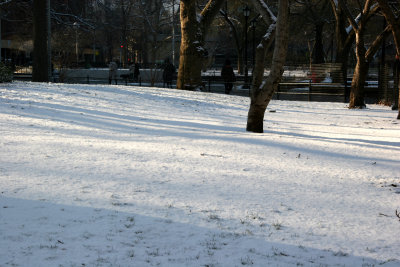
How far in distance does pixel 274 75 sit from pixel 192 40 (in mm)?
11763

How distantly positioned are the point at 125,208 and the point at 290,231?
1.67m

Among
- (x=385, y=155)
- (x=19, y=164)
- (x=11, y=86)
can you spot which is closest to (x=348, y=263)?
(x=19, y=164)

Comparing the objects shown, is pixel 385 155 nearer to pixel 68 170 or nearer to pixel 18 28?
pixel 68 170

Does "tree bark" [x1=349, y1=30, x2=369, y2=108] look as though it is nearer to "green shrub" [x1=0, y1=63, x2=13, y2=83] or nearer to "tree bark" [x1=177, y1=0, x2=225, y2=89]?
"tree bark" [x1=177, y1=0, x2=225, y2=89]

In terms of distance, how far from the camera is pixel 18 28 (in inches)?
1683

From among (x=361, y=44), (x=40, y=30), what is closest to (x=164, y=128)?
(x=361, y=44)

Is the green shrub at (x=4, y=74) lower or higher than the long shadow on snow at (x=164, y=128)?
higher

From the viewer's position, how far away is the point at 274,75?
10.3 m

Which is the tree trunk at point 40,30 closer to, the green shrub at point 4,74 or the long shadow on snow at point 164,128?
the green shrub at point 4,74

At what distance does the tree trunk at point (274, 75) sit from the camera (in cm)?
1006

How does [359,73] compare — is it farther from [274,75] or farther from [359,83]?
[274,75]

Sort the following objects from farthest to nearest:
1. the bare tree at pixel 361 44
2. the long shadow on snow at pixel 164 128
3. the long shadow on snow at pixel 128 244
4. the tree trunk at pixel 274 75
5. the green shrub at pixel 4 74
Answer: the bare tree at pixel 361 44, the green shrub at pixel 4 74, the tree trunk at pixel 274 75, the long shadow on snow at pixel 164 128, the long shadow on snow at pixel 128 244

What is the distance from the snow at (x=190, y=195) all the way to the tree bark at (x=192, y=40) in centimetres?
1113

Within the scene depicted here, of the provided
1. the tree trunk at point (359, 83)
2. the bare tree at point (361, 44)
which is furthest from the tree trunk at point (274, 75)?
the tree trunk at point (359, 83)
